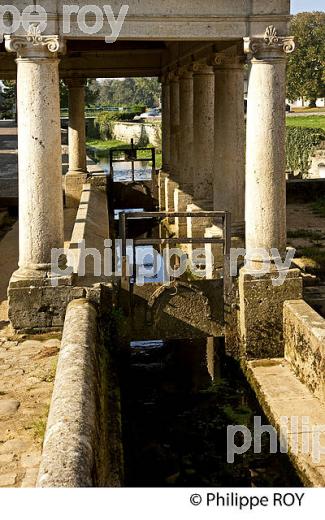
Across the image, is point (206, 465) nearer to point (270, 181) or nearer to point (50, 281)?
point (50, 281)

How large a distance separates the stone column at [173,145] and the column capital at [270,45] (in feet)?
28.5

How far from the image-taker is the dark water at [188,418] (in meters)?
6.63

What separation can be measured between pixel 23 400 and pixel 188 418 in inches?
78.5

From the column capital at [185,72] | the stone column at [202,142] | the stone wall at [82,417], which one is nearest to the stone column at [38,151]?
the stone wall at [82,417]

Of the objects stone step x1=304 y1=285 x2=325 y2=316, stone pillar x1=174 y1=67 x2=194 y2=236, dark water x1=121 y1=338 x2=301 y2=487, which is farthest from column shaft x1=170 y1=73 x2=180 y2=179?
dark water x1=121 y1=338 x2=301 y2=487

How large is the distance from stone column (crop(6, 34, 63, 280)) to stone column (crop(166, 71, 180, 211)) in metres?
9.04

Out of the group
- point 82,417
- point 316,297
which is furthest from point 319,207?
point 82,417

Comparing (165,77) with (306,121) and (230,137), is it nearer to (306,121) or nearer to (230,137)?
(230,137)

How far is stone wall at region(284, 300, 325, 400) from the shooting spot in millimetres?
7227

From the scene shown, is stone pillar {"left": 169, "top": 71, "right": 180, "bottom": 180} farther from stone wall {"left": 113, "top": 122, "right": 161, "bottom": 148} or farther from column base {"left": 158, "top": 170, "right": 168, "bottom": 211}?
stone wall {"left": 113, "top": 122, "right": 161, "bottom": 148}

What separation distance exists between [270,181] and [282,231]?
59 centimetres

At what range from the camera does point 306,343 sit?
7.64m
